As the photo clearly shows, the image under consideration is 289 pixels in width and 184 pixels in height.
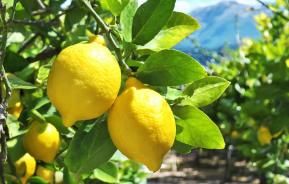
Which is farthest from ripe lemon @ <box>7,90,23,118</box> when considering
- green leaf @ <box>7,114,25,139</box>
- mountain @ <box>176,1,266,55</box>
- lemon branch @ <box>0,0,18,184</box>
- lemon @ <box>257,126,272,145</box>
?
mountain @ <box>176,1,266,55</box>

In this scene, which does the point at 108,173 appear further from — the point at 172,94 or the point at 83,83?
the point at 83,83

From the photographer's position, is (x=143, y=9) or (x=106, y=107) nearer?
(x=106, y=107)

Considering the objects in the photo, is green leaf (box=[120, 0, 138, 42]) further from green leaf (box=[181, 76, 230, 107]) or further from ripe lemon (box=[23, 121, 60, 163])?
ripe lemon (box=[23, 121, 60, 163])

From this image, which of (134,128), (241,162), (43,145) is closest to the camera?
(134,128)

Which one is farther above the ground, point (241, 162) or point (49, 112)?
point (49, 112)

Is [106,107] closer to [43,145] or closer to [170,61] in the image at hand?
[170,61]

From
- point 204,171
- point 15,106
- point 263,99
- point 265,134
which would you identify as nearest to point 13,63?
point 15,106

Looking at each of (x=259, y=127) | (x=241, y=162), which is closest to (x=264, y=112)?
(x=259, y=127)

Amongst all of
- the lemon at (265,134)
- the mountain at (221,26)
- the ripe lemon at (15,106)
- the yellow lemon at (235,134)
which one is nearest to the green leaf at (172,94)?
the ripe lemon at (15,106)
